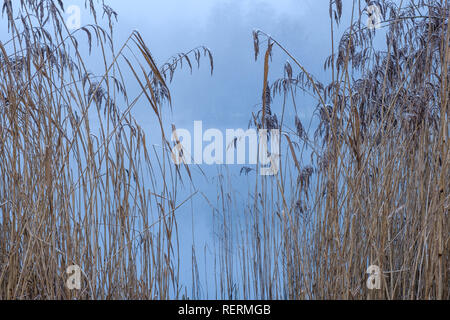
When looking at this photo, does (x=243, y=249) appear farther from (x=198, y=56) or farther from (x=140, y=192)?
(x=198, y=56)

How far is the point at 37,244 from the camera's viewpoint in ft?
4.53

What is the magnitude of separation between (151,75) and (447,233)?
0.96 m

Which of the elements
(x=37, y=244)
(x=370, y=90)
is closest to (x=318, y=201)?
(x=370, y=90)

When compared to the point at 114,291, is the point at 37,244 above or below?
above

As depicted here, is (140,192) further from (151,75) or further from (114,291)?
(151,75)

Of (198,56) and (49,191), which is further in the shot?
(198,56)

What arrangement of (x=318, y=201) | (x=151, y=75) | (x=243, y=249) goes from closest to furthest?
1. (x=318, y=201)
2. (x=151, y=75)
3. (x=243, y=249)

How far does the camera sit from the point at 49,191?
1381 mm
